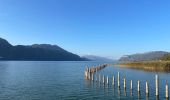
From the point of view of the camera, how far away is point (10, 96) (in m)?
44.2

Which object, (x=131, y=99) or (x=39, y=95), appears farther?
(x=39, y=95)

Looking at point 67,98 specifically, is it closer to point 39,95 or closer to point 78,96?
point 78,96

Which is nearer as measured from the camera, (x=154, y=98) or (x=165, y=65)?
(x=154, y=98)

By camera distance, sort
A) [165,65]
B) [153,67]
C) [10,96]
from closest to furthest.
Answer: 1. [10,96]
2. [165,65]
3. [153,67]

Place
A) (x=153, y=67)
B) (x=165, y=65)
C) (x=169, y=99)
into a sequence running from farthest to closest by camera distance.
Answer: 1. (x=153, y=67)
2. (x=165, y=65)
3. (x=169, y=99)

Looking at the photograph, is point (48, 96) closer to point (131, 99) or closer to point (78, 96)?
point (78, 96)

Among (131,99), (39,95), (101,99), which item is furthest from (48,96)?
(131,99)

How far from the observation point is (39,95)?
45656 millimetres

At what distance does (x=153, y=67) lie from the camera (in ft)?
392

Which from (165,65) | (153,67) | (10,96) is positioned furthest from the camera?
(153,67)

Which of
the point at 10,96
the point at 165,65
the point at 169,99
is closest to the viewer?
the point at 169,99

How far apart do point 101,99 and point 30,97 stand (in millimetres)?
12506

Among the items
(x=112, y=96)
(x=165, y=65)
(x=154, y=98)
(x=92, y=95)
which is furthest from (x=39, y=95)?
(x=165, y=65)

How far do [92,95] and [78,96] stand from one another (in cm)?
292
